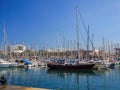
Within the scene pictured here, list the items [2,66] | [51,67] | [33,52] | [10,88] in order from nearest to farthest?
[10,88]
[51,67]
[2,66]
[33,52]

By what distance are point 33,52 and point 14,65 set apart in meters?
47.8

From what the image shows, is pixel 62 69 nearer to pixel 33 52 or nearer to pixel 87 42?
pixel 87 42

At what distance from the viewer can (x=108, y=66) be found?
8375 centimetres

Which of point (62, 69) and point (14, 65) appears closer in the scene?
point (62, 69)

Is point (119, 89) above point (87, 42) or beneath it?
beneath

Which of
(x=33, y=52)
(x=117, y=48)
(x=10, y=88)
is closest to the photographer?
(x=10, y=88)

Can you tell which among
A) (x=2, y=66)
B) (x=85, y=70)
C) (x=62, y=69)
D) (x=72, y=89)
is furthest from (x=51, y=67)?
(x=72, y=89)

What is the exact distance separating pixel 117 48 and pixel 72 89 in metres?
96.9

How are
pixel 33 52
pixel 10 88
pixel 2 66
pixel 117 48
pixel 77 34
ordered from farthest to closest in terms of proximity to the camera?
pixel 33 52 < pixel 117 48 < pixel 2 66 < pixel 77 34 < pixel 10 88

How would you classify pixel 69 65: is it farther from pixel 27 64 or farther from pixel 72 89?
pixel 72 89

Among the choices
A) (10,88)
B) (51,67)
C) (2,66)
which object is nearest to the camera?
(10,88)

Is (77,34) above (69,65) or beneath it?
above

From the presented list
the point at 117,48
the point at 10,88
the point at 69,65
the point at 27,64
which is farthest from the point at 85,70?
the point at 117,48

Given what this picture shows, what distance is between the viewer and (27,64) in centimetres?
9181
